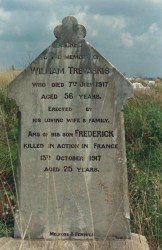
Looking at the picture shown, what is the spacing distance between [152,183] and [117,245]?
164 cm

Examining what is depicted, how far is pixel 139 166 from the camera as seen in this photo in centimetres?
650

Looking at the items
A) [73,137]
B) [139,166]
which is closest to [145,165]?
[139,166]

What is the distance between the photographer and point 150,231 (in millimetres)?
4984

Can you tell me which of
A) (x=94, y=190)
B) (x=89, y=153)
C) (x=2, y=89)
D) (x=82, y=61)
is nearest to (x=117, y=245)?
(x=94, y=190)

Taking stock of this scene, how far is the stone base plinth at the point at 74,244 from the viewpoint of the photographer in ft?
13.6

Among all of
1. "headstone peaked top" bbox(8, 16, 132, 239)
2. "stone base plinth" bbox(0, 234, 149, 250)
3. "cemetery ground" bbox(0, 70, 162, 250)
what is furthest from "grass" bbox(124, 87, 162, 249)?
"headstone peaked top" bbox(8, 16, 132, 239)

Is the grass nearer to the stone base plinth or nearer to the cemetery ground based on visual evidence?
the cemetery ground

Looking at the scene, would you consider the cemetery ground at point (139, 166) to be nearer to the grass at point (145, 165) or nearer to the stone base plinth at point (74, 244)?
the grass at point (145, 165)

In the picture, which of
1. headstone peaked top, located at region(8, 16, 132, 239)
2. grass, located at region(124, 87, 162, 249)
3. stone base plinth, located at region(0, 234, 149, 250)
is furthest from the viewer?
grass, located at region(124, 87, 162, 249)

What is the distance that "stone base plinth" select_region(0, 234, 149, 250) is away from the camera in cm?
414

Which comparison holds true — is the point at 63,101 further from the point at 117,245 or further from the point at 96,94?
the point at 117,245

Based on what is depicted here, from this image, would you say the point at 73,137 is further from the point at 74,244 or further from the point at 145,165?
the point at 145,165

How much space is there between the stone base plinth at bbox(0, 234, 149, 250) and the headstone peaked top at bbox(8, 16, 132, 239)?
83 mm

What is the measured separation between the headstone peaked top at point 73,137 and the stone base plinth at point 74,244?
0.27 feet
